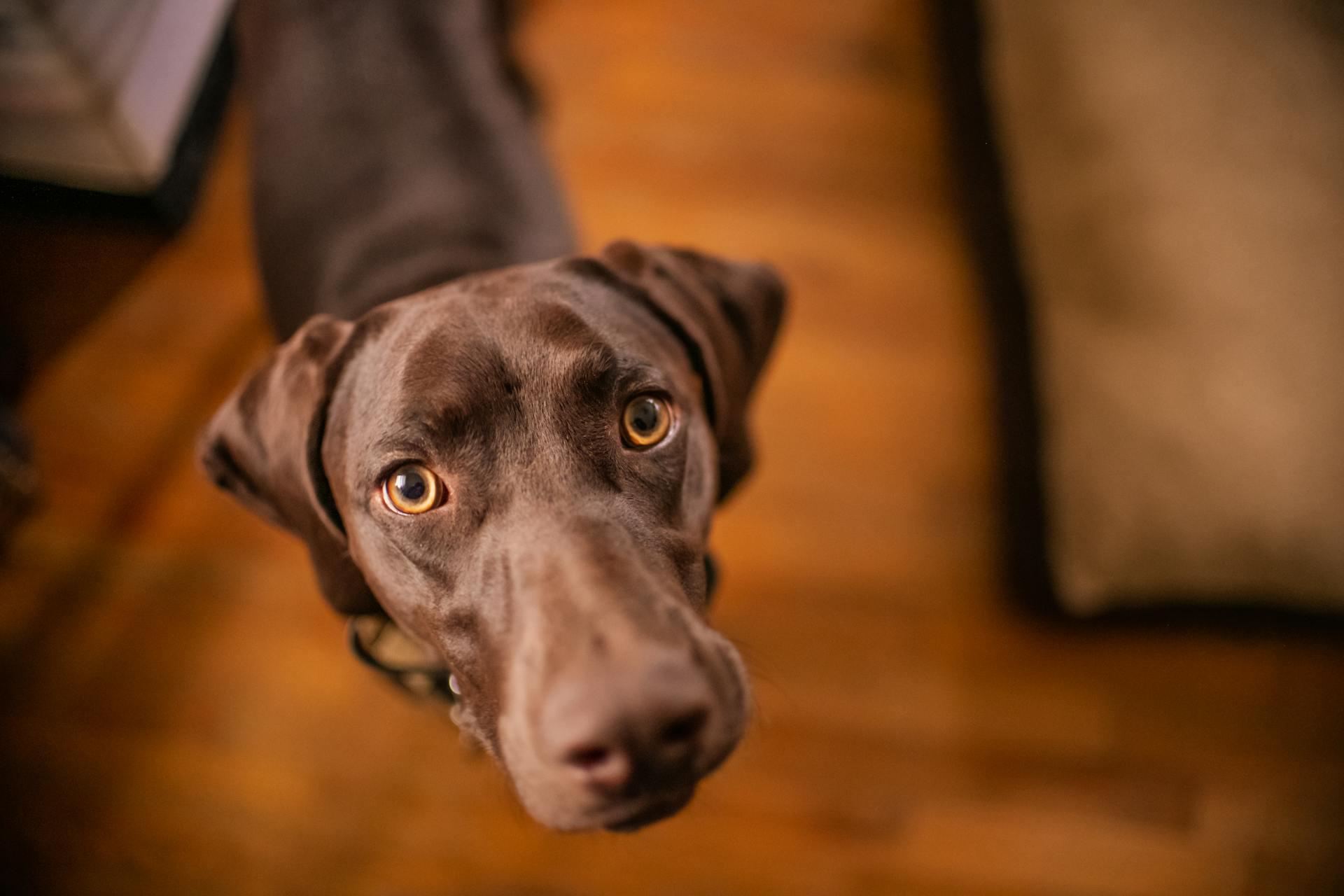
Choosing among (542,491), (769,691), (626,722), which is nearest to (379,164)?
(542,491)

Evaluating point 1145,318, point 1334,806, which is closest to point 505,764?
point 1145,318

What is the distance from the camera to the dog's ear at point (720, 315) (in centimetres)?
158

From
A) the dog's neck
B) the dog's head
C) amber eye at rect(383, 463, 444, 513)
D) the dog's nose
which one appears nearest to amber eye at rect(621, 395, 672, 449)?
the dog's head

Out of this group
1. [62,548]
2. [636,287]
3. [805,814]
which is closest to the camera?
[636,287]

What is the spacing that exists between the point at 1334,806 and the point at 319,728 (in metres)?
2.90

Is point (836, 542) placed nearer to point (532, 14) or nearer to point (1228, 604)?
point (1228, 604)

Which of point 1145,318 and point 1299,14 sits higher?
point 1299,14

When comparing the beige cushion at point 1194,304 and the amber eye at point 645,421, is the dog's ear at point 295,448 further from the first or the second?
the beige cushion at point 1194,304

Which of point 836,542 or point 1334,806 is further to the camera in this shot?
point 836,542

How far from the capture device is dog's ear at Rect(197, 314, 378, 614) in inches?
57.7

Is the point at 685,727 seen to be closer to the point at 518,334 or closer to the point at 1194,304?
the point at 518,334

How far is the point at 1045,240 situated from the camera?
2578 millimetres

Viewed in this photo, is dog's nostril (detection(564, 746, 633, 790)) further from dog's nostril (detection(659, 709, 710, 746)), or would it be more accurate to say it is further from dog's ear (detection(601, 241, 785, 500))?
dog's ear (detection(601, 241, 785, 500))

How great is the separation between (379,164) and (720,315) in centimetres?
105
